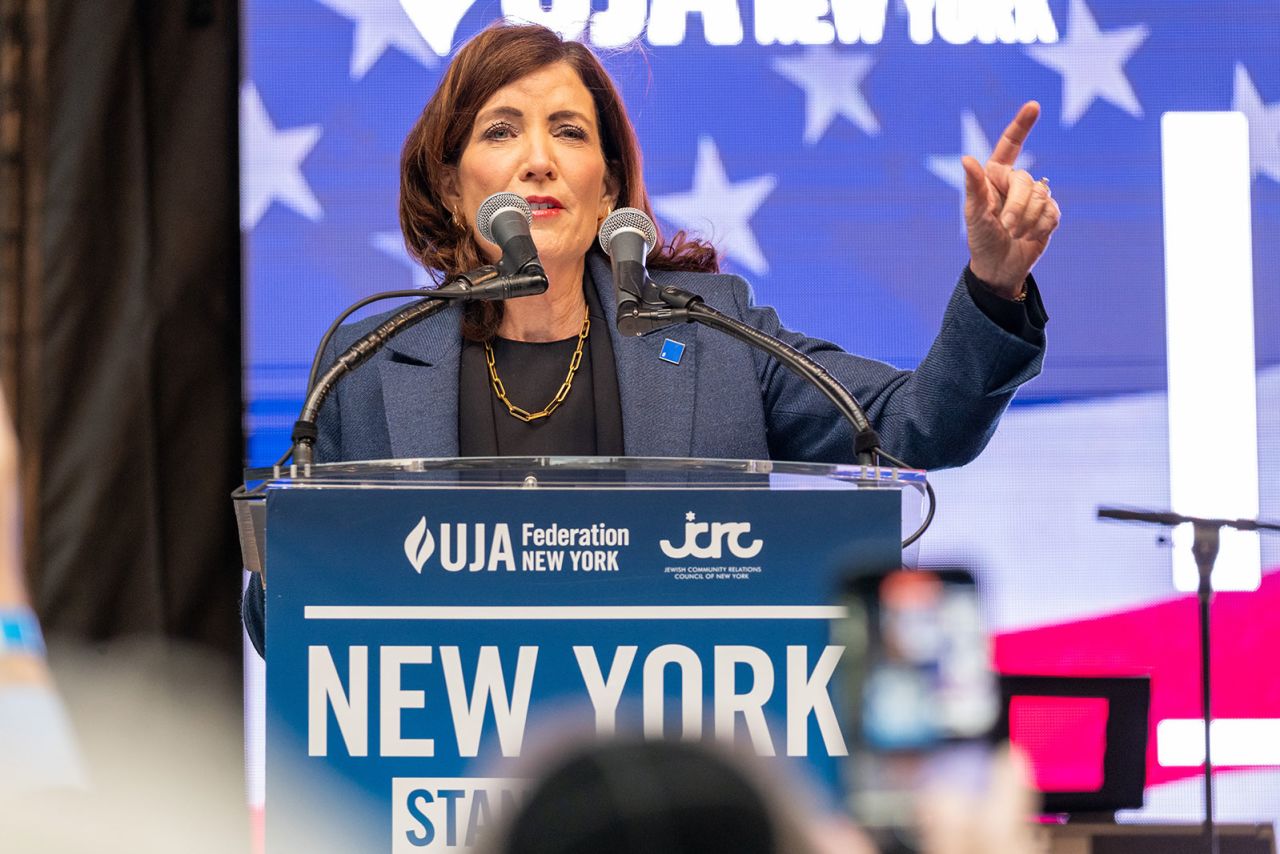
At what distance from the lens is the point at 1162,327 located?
129 inches

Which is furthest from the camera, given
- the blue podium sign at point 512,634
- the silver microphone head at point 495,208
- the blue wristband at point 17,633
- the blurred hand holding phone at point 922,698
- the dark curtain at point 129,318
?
the dark curtain at point 129,318

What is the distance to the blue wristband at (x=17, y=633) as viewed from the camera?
2.84 feet

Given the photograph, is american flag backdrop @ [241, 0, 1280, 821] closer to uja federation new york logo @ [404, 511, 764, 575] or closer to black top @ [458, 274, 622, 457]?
black top @ [458, 274, 622, 457]

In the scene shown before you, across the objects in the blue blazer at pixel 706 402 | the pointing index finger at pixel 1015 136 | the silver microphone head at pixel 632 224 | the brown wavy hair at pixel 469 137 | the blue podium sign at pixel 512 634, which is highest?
the brown wavy hair at pixel 469 137

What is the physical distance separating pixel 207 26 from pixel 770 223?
4.30 feet

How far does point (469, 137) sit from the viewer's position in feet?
7.98

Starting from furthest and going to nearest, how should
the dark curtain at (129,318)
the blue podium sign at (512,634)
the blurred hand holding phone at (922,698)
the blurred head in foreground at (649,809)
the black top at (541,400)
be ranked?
the dark curtain at (129,318), the black top at (541,400), the blue podium sign at (512,634), the blurred hand holding phone at (922,698), the blurred head in foreground at (649,809)

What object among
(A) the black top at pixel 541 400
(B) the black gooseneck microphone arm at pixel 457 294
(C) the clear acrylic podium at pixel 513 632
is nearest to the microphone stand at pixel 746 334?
(B) the black gooseneck microphone arm at pixel 457 294

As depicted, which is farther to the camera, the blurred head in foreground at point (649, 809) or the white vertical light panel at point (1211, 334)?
the white vertical light panel at point (1211, 334)

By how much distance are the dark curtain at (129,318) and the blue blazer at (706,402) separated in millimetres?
1130

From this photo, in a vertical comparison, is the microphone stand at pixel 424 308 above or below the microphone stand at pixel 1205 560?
above

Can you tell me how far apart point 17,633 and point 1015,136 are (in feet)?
4.47

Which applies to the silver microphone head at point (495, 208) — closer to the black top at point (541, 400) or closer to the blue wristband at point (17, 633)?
the black top at point (541, 400)

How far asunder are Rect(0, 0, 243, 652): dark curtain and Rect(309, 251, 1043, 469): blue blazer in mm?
1130
